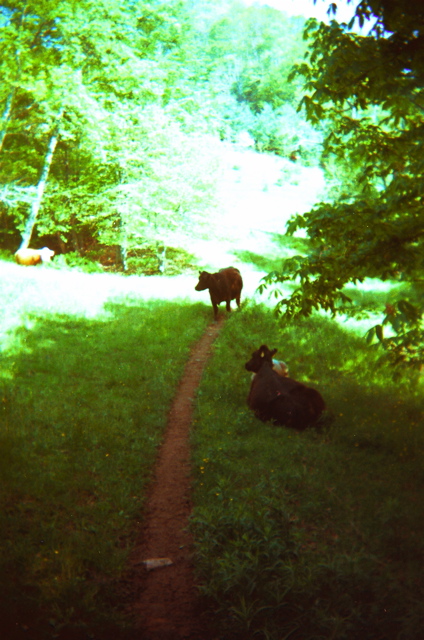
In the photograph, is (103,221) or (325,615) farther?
(103,221)

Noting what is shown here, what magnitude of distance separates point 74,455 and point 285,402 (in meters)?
3.73

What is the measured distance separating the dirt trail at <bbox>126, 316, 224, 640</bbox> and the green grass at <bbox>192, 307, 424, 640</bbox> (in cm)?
19

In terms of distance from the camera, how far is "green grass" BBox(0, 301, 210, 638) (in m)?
4.25

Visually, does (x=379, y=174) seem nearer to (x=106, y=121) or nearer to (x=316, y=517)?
Result: (x=316, y=517)

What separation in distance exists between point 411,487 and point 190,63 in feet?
115

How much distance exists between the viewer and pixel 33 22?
25.0m

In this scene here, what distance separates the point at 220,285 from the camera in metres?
17.0

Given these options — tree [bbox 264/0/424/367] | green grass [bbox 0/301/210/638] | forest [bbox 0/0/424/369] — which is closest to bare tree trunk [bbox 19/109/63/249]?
forest [bbox 0/0/424/369]

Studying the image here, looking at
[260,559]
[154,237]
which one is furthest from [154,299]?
[260,559]

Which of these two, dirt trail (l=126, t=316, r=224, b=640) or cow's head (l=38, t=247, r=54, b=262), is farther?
cow's head (l=38, t=247, r=54, b=262)

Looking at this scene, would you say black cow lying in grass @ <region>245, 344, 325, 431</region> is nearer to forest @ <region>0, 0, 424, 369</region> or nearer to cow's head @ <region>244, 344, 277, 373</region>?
cow's head @ <region>244, 344, 277, 373</region>

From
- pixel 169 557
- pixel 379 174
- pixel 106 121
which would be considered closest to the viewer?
pixel 169 557

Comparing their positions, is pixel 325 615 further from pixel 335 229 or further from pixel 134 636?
pixel 335 229

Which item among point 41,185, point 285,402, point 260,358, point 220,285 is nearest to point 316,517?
point 285,402
